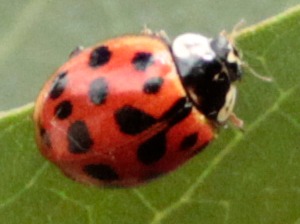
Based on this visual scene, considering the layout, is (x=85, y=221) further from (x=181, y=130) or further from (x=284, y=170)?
(x=284, y=170)

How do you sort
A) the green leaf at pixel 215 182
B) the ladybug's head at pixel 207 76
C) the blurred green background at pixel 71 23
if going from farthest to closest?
the blurred green background at pixel 71 23, the ladybug's head at pixel 207 76, the green leaf at pixel 215 182

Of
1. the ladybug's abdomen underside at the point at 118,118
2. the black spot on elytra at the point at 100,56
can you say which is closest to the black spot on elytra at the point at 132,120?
the ladybug's abdomen underside at the point at 118,118

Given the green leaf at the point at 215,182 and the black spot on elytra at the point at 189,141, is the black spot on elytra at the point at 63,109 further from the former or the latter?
the black spot on elytra at the point at 189,141

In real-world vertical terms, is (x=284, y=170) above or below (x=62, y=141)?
below

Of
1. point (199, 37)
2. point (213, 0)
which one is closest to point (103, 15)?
point (213, 0)

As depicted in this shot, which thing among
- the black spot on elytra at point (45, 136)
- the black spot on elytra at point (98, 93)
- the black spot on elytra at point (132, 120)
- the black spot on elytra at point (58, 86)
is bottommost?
the black spot on elytra at point (132, 120)
